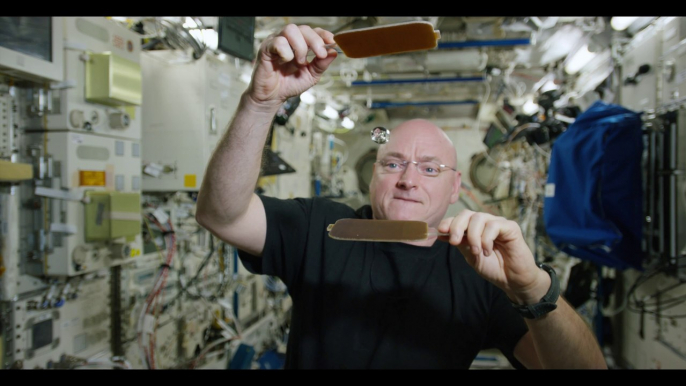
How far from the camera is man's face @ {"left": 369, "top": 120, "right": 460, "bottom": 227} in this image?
4.65 ft

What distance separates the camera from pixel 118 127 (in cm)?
239

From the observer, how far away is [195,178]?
9.67 feet

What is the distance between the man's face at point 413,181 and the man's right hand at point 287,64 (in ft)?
1.74

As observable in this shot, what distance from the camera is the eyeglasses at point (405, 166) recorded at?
1.46m

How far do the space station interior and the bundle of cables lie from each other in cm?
2

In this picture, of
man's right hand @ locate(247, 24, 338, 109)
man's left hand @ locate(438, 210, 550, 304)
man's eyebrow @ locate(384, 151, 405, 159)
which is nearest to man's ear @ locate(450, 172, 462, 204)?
man's eyebrow @ locate(384, 151, 405, 159)

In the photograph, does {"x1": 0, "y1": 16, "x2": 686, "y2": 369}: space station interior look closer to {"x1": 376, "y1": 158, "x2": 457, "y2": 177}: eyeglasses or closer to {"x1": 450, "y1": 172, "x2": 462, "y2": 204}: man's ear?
{"x1": 376, "y1": 158, "x2": 457, "y2": 177}: eyeglasses

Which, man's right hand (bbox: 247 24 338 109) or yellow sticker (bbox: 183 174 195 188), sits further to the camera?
yellow sticker (bbox: 183 174 195 188)

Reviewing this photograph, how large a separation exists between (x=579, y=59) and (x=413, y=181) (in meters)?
3.81

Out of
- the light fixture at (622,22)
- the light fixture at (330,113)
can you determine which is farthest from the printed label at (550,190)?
the light fixture at (330,113)

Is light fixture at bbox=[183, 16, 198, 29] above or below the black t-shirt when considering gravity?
above

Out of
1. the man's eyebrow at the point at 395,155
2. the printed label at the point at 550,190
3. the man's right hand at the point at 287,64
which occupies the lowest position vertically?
the printed label at the point at 550,190

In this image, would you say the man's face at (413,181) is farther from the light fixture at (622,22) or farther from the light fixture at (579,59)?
the light fixture at (579,59)

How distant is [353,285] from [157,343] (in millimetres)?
2330
